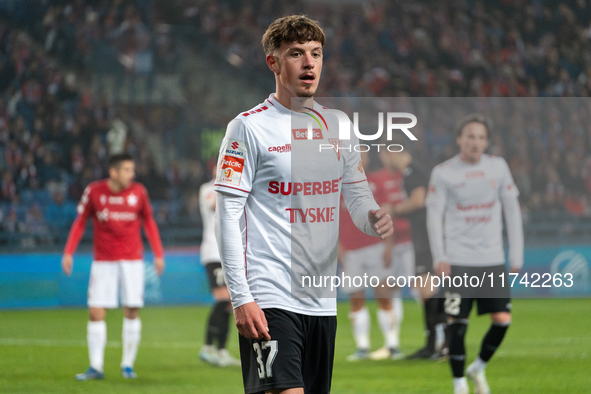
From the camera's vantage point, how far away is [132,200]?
22.2ft

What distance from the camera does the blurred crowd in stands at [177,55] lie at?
1470 cm

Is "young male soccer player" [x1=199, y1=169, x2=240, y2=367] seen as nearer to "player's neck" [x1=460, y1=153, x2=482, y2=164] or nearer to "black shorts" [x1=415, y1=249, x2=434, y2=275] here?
"black shorts" [x1=415, y1=249, x2=434, y2=275]

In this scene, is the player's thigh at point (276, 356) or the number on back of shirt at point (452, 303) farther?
the number on back of shirt at point (452, 303)

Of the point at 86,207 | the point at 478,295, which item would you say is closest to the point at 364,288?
the point at 478,295

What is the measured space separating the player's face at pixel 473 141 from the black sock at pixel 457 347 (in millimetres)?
1113

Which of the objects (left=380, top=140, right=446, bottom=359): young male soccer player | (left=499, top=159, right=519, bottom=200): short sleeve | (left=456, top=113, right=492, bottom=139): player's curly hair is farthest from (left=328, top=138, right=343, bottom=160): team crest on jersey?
(left=380, top=140, right=446, bottom=359): young male soccer player

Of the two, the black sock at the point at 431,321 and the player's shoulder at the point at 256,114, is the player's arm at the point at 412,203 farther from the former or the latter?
the player's shoulder at the point at 256,114

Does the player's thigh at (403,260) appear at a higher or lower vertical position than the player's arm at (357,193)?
lower

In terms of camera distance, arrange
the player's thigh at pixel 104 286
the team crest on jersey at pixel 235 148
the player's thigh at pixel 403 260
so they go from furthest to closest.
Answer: the player's thigh at pixel 403 260
the player's thigh at pixel 104 286
the team crest on jersey at pixel 235 148

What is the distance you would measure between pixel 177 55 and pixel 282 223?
46.8ft

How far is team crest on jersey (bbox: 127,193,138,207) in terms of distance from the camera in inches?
266

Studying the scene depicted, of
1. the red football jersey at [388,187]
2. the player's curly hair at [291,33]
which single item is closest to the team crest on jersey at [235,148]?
the player's curly hair at [291,33]

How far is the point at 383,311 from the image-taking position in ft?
24.6

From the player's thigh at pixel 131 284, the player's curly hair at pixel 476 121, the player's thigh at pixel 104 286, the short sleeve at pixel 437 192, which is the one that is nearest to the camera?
the player's curly hair at pixel 476 121
